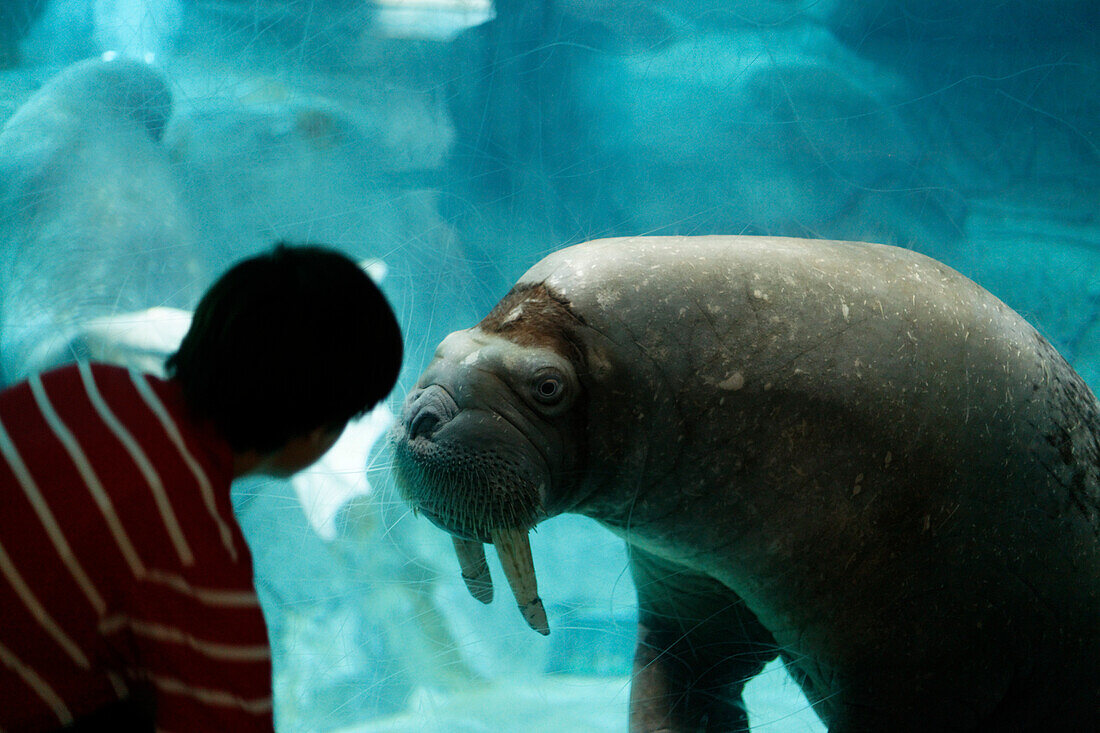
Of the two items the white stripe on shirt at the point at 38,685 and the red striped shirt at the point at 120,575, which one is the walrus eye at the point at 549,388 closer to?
the red striped shirt at the point at 120,575

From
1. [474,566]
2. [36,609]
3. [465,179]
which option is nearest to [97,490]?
[36,609]

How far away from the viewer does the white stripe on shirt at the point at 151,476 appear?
0.95m

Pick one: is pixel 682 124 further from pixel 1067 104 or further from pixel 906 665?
pixel 906 665

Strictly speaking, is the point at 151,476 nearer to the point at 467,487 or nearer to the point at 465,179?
the point at 467,487

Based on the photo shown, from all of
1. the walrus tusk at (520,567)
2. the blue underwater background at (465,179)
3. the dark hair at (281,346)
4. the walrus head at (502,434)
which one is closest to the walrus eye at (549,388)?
the walrus head at (502,434)

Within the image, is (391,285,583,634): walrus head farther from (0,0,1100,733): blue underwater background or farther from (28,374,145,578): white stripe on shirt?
(28,374,145,578): white stripe on shirt

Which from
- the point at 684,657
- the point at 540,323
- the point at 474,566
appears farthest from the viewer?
the point at 684,657

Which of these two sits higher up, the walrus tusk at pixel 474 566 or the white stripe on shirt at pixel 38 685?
the white stripe on shirt at pixel 38 685

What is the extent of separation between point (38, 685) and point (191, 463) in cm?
34

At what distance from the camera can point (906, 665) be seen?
2092 millimetres

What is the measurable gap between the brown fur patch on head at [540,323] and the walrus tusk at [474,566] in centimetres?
56

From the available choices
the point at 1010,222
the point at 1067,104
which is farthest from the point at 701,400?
the point at 1067,104

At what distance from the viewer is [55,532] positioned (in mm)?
954

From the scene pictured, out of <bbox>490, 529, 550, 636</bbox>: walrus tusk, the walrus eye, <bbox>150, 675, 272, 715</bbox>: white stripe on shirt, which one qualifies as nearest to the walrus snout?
the walrus eye
